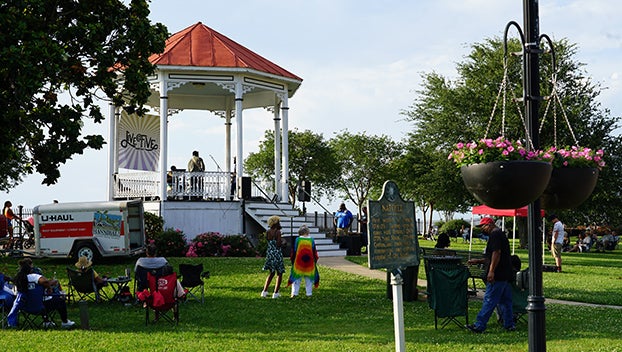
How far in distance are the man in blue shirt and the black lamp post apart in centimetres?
2421

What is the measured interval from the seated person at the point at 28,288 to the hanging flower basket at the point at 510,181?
911cm

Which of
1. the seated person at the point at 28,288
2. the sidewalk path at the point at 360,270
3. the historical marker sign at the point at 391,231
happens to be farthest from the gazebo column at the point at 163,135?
the historical marker sign at the point at 391,231

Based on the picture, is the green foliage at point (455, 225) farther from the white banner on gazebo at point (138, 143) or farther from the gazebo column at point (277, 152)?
the white banner on gazebo at point (138, 143)

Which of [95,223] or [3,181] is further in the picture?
[3,181]

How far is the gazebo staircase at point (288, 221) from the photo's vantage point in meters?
28.1

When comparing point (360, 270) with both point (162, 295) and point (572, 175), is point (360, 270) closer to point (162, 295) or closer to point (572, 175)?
point (162, 295)

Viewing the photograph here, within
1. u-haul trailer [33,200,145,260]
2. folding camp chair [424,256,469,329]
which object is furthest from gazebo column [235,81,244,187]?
folding camp chair [424,256,469,329]

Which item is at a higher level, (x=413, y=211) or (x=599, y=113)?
(x=599, y=113)

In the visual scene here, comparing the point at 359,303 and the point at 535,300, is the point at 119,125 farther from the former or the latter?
the point at 535,300

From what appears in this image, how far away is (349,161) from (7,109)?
55.2 metres

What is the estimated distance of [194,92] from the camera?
32.7 m

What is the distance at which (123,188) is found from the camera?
29484mm

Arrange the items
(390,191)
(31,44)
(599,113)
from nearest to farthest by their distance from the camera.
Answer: (390,191), (31,44), (599,113)

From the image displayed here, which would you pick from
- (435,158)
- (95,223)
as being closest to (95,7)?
(95,223)
